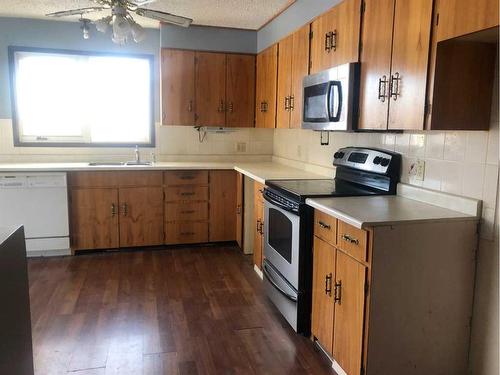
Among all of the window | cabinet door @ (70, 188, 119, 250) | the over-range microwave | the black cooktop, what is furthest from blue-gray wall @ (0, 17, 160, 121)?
the black cooktop

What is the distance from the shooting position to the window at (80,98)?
431cm

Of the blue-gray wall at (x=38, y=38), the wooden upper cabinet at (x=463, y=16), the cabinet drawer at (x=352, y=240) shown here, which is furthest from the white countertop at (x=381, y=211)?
the blue-gray wall at (x=38, y=38)

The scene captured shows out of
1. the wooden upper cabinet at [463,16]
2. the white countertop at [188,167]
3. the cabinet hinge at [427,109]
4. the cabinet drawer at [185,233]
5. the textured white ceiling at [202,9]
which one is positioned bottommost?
the cabinet drawer at [185,233]

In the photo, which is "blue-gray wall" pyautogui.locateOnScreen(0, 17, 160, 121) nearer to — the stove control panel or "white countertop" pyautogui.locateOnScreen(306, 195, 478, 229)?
the stove control panel

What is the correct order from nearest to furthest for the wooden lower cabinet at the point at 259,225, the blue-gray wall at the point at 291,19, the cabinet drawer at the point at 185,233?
the blue-gray wall at the point at 291,19, the wooden lower cabinet at the point at 259,225, the cabinet drawer at the point at 185,233

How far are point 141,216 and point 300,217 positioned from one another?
2251mm

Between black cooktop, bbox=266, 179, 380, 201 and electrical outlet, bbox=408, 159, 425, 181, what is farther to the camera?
black cooktop, bbox=266, 179, 380, 201

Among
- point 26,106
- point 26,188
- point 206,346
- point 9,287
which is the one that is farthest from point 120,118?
point 9,287

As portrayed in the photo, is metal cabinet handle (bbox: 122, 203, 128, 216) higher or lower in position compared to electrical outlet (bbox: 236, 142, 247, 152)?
lower

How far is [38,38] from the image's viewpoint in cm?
423

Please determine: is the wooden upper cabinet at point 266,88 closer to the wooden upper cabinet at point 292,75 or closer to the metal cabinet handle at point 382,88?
the wooden upper cabinet at point 292,75

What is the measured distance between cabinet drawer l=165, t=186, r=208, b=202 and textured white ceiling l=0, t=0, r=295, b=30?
167 cm

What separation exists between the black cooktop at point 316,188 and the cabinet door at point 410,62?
0.55 m

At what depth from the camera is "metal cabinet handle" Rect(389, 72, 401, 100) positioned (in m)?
2.08
